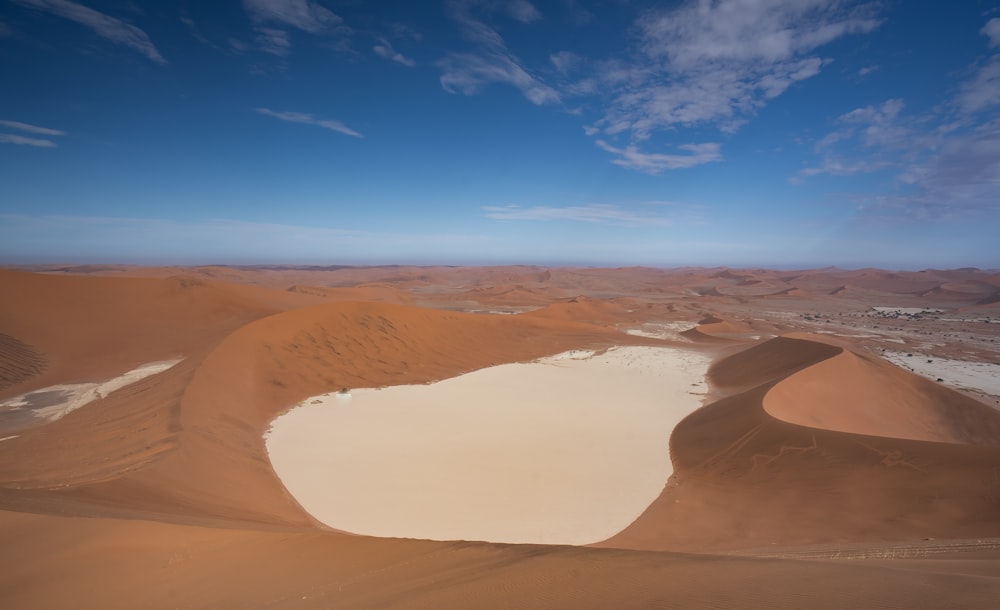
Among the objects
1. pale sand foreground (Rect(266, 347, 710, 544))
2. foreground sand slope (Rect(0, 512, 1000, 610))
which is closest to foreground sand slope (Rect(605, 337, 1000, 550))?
pale sand foreground (Rect(266, 347, 710, 544))

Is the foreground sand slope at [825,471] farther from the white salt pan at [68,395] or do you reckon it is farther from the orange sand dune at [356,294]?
the orange sand dune at [356,294]

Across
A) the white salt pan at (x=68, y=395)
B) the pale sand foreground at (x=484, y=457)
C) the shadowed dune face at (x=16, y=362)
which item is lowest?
the pale sand foreground at (x=484, y=457)

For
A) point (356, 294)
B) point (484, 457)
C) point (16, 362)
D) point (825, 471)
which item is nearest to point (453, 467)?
point (484, 457)

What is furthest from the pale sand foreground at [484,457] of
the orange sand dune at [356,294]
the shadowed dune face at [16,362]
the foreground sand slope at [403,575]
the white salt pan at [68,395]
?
the orange sand dune at [356,294]

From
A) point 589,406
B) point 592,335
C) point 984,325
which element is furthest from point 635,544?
point 984,325

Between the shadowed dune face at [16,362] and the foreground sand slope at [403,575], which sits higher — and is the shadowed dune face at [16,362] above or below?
below

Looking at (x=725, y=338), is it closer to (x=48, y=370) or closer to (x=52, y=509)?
(x=52, y=509)
